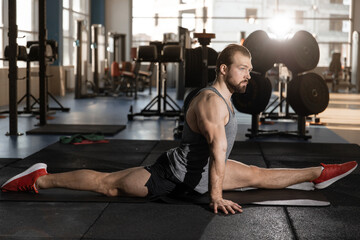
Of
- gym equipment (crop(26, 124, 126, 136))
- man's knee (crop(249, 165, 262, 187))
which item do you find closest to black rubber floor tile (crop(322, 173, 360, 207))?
man's knee (crop(249, 165, 262, 187))

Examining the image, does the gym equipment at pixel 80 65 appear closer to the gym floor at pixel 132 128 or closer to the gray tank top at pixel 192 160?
the gym floor at pixel 132 128

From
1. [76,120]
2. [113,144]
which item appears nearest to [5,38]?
[76,120]

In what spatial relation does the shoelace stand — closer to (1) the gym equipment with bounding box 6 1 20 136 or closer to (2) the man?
(2) the man

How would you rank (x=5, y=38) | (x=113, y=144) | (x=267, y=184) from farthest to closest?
(x=5, y=38) → (x=113, y=144) → (x=267, y=184)

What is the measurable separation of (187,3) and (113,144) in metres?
14.5

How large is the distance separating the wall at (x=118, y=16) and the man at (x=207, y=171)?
581 inches

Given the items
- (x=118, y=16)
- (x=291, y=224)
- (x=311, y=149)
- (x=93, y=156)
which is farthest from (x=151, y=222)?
(x=118, y=16)

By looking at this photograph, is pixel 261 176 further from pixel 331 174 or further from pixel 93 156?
pixel 93 156

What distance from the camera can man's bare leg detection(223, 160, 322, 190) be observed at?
3.00 metres

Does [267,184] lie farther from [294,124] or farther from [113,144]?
[294,124]

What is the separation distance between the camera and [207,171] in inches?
110

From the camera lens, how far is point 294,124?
724 cm

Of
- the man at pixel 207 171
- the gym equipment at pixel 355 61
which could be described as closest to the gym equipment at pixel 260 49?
the man at pixel 207 171

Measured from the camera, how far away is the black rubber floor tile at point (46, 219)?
7.68 ft
